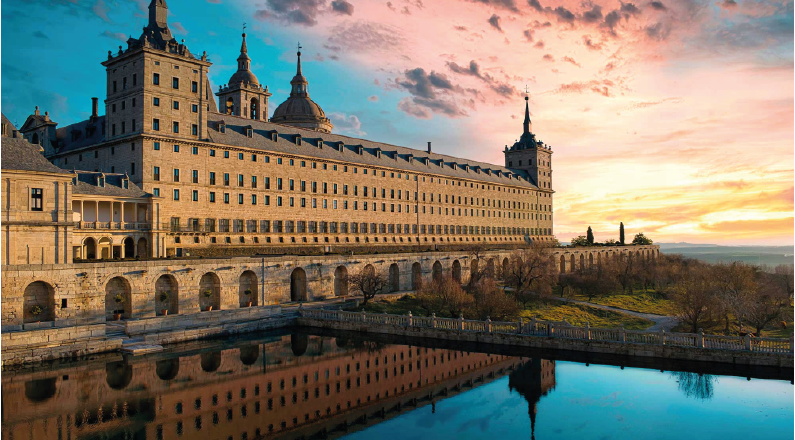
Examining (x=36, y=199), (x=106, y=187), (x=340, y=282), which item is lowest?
(x=340, y=282)

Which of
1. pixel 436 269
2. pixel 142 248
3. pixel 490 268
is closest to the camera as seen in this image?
pixel 142 248

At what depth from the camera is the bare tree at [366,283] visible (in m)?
55.4

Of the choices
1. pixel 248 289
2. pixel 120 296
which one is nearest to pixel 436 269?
pixel 248 289

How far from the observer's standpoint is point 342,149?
80250mm

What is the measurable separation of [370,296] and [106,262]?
76.3ft

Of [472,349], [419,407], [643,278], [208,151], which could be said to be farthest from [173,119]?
[643,278]

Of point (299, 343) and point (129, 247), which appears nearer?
point (299, 343)

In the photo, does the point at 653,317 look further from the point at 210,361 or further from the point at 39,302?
the point at 39,302

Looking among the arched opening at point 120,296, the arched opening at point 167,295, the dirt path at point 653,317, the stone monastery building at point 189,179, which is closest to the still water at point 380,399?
the arched opening at point 120,296

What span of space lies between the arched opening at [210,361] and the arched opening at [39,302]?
38.5 ft

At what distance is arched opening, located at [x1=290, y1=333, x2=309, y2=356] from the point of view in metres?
38.1

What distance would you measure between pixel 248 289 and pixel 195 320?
32.3 feet

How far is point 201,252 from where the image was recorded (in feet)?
190

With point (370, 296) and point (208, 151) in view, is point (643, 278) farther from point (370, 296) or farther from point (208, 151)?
point (208, 151)
